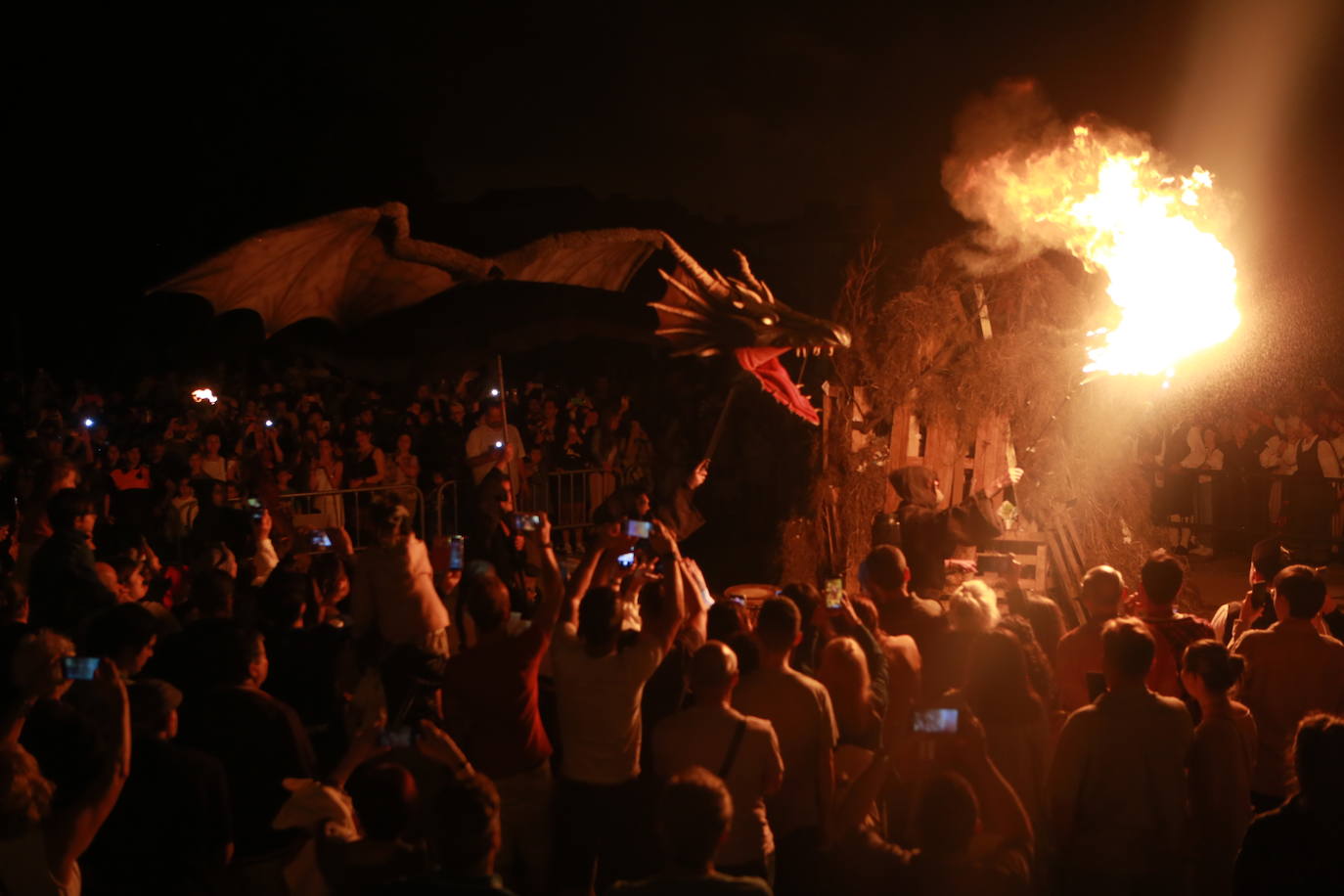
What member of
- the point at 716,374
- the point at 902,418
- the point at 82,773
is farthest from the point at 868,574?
the point at 716,374

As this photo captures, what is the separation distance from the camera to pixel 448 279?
7.45 m

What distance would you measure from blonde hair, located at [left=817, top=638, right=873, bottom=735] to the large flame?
619cm

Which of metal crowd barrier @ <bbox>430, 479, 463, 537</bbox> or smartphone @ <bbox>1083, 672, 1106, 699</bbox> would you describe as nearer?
smartphone @ <bbox>1083, 672, 1106, 699</bbox>

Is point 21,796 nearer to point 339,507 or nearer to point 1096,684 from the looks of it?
point 1096,684

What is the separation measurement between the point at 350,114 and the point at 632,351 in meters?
7.22

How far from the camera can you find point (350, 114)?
19469 millimetres

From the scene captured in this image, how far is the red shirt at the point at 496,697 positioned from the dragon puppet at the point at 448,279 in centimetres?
289

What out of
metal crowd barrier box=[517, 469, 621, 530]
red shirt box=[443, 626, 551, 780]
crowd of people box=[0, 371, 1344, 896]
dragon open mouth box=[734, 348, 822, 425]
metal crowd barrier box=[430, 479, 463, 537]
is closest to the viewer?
crowd of people box=[0, 371, 1344, 896]

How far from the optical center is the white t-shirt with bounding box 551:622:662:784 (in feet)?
14.5

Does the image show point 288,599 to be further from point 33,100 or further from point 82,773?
point 33,100

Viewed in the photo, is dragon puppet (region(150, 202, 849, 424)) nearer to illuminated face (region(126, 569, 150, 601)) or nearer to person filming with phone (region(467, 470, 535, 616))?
illuminated face (region(126, 569, 150, 601))

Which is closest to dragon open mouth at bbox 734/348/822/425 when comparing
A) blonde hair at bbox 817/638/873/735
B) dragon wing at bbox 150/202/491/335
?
dragon wing at bbox 150/202/491/335

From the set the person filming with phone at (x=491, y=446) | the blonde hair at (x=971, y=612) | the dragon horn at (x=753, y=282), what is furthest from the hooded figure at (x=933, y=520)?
the blonde hair at (x=971, y=612)

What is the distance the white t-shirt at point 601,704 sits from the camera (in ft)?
14.5
